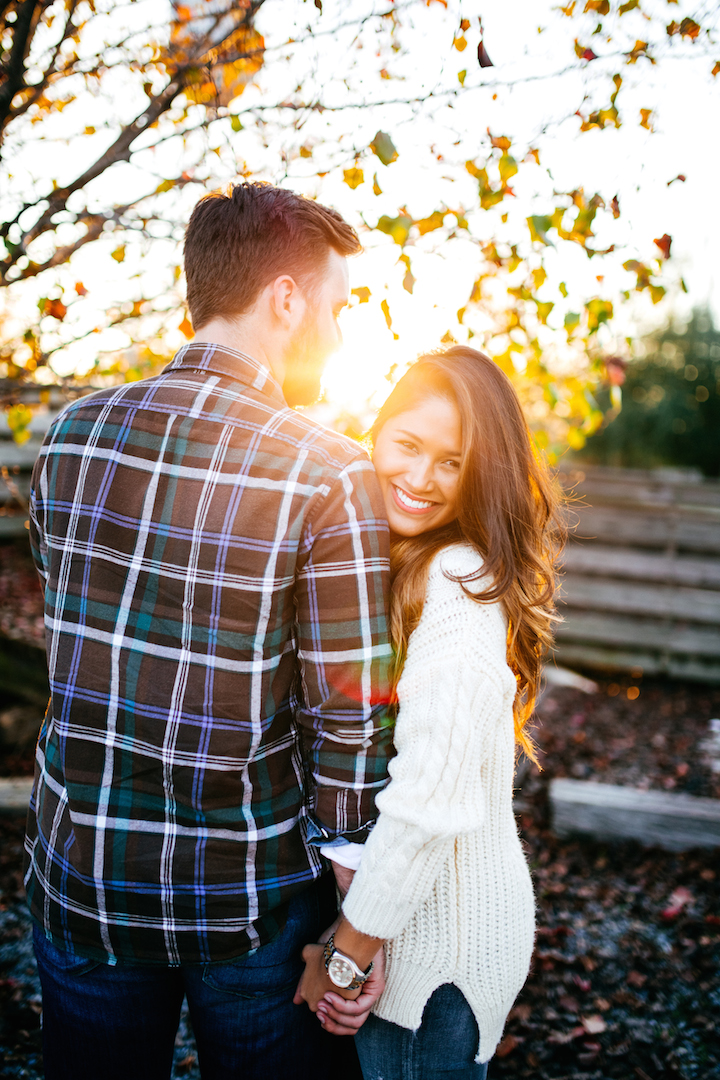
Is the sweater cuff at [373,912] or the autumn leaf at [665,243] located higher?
the autumn leaf at [665,243]

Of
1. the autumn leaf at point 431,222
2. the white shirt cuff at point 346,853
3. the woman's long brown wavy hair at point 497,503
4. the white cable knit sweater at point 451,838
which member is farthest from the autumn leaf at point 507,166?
the white shirt cuff at point 346,853

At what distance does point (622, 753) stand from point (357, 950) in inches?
187

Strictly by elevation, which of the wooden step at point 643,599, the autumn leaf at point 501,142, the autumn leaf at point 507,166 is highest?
the autumn leaf at point 501,142

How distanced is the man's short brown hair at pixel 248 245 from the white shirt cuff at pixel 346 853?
3.89ft

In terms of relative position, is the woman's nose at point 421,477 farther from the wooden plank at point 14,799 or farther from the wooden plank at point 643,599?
the wooden plank at point 643,599

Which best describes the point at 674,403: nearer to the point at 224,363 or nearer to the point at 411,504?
the point at 411,504

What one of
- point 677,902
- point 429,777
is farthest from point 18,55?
point 677,902

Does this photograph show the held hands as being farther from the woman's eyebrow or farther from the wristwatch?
the woman's eyebrow

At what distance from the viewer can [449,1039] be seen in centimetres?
137

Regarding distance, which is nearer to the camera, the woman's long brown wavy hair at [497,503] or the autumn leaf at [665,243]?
the woman's long brown wavy hair at [497,503]

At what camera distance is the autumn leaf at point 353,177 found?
2.46 metres

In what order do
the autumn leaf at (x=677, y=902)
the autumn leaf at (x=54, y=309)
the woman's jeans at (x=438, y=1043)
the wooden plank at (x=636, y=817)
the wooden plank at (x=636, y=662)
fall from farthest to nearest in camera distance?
1. the wooden plank at (x=636, y=662)
2. the wooden plank at (x=636, y=817)
3. the autumn leaf at (x=677, y=902)
4. the autumn leaf at (x=54, y=309)
5. the woman's jeans at (x=438, y=1043)

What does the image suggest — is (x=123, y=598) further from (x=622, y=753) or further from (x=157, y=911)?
(x=622, y=753)

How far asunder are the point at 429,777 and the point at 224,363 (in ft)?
3.13
